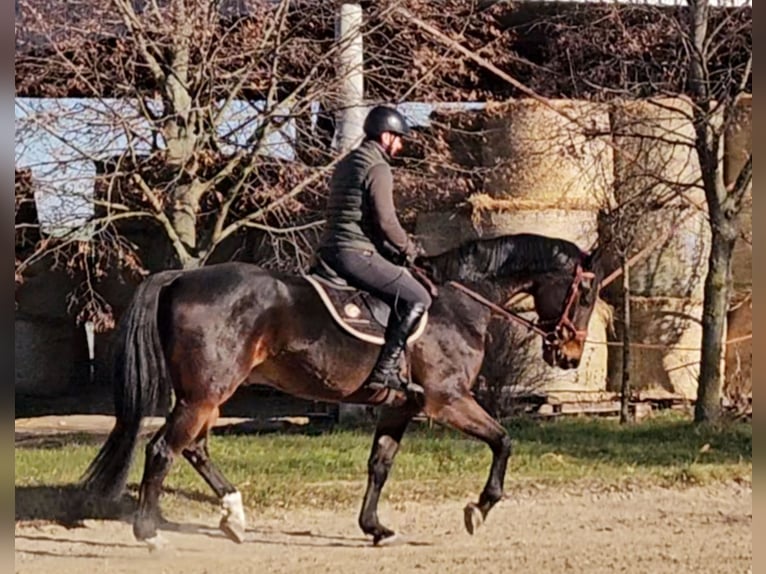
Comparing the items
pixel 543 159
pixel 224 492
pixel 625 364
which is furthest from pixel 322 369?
pixel 543 159

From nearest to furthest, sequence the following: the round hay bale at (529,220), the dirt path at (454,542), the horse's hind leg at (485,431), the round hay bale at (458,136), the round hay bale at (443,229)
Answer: the dirt path at (454,542), the horse's hind leg at (485,431), the round hay bale at (458,136), the round hay bale at (529,220), the round hay bale at (443,229)

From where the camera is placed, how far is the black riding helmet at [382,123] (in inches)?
284

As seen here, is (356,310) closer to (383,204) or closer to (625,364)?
(383,204)

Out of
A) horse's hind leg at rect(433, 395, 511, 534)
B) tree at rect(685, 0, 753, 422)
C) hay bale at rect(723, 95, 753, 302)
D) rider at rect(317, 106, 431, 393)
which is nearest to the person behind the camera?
rider at rect(317, 106, 431, 393)

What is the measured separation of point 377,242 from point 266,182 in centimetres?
423

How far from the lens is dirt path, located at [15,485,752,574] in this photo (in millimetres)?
6906

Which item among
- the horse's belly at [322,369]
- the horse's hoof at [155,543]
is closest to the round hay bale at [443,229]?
the horse's belly at [322,369]

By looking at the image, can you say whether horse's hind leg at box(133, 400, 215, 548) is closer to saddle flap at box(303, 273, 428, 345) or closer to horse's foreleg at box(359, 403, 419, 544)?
saddle flap at box(303, 273, 428, 345)

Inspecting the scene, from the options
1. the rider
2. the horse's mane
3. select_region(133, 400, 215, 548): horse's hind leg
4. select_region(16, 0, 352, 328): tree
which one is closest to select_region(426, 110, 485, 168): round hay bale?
select_region(16, 0, 352, 328): tree

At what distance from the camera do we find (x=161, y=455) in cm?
702

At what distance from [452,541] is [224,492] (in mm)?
1471

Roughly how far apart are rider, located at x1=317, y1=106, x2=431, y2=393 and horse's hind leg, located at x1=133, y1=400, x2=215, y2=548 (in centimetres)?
103

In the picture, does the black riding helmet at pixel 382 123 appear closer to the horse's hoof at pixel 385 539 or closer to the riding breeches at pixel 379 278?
the riding breeches at pixel 379 278

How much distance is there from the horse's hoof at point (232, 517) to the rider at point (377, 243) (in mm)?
1080
